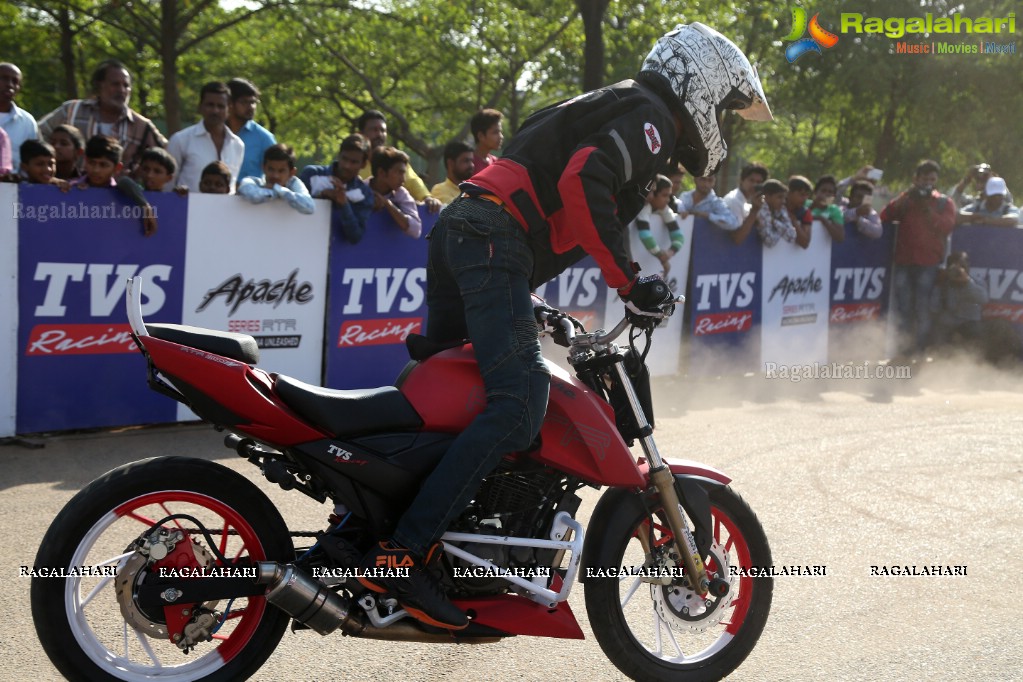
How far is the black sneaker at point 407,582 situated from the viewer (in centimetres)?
322

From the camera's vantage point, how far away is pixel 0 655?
361 centimetres

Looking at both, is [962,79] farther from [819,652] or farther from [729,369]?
[819,652]

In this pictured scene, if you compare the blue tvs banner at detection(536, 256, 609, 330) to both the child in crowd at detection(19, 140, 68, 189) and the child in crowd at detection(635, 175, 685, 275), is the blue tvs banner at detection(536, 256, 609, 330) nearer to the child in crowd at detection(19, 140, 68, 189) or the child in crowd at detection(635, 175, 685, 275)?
the child in crowd at detection(635, 175, 685, 275)

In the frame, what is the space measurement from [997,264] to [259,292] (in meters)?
9.06

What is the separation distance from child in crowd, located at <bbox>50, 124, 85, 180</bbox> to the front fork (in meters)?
4.96

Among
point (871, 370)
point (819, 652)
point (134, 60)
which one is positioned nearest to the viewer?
point (819, 652)

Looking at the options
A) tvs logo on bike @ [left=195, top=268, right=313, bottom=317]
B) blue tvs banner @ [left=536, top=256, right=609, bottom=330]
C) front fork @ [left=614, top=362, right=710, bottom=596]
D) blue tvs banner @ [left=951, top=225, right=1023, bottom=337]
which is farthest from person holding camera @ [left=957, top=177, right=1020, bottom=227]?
front fork @ [left=614, top=362, right=710, bottom=596]

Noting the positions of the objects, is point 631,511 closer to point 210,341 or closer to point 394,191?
point 210,341

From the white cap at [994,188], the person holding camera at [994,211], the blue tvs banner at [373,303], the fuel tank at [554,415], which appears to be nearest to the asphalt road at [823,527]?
the fuel tank at [554,415]

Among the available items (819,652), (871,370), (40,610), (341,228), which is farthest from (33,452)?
(871,370)

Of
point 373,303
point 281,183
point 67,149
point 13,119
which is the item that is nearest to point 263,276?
point 281,183

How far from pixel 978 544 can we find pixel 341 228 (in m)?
4.78

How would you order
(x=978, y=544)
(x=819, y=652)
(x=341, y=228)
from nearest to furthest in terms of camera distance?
(x=819, y=652)
(x=978, y=544)
(x=341, y=228)

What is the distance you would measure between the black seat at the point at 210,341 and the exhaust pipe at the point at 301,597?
627 millimetres
